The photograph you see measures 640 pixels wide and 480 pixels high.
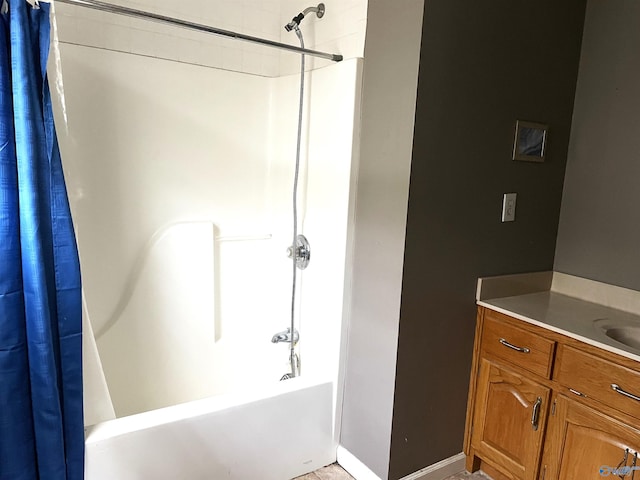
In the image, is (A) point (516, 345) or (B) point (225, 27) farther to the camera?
(B) point (225, 27)

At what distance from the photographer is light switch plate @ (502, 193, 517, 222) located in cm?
202

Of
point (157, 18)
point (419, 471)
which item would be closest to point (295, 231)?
point (157, 18)

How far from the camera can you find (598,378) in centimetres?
161

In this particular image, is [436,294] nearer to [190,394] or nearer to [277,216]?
[277,216]

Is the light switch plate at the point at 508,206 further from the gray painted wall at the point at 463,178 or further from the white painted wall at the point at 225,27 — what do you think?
the white painted wall at the point at 225,27

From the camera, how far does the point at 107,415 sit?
171 centimetres

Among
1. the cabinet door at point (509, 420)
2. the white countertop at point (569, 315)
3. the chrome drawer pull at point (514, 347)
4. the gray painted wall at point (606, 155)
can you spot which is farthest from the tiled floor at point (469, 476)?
the gray painted wall at point (606, 155)

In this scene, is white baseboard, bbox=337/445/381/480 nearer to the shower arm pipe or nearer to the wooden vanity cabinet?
the wooden vanity cabinet

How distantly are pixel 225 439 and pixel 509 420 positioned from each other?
3.79 feet

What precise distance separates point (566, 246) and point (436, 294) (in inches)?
32.2

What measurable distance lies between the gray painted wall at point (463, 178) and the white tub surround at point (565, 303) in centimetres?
9

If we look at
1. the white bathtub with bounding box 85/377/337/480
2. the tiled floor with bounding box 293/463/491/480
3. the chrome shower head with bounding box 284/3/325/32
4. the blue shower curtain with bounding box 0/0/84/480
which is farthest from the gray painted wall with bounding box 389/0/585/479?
A: the blue shower curtain with bounding box 0/0/84/480

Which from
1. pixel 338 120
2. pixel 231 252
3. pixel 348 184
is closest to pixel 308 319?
pixel 231 252

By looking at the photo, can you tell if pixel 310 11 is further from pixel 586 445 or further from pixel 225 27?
pixel 586 445
